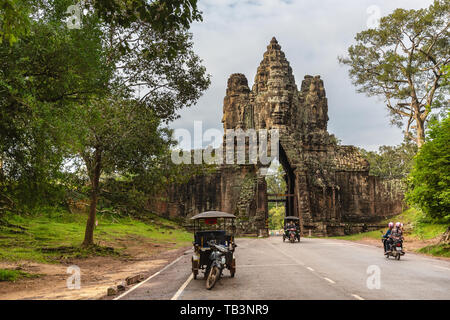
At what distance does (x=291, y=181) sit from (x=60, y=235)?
89.9 ft

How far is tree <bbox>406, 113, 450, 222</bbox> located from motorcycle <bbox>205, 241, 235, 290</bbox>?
37.9 feet

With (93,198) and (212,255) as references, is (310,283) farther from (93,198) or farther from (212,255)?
(93,198)

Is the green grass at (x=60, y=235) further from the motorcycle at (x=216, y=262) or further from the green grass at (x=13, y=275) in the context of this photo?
the motorcycle at (x=216, y=262)

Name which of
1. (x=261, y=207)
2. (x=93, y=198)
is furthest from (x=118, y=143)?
(x=261, y=207)

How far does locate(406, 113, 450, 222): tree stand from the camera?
1756 cm

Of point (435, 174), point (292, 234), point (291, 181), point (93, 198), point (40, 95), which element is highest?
point (40, 95)

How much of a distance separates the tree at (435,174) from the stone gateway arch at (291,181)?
1889 cm

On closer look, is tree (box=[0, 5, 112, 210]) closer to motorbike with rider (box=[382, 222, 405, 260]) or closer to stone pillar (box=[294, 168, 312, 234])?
motorbike with rider (box=[382, 222, 405, 260])

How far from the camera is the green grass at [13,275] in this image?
11914 mm

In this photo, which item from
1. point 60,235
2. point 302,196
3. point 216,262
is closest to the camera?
point 216,262

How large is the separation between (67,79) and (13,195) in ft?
14.5

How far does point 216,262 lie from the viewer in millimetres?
10016

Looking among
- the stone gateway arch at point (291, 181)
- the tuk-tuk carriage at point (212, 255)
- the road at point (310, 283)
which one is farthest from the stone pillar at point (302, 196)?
the tuk-tuk carriage at point (212, 255)
